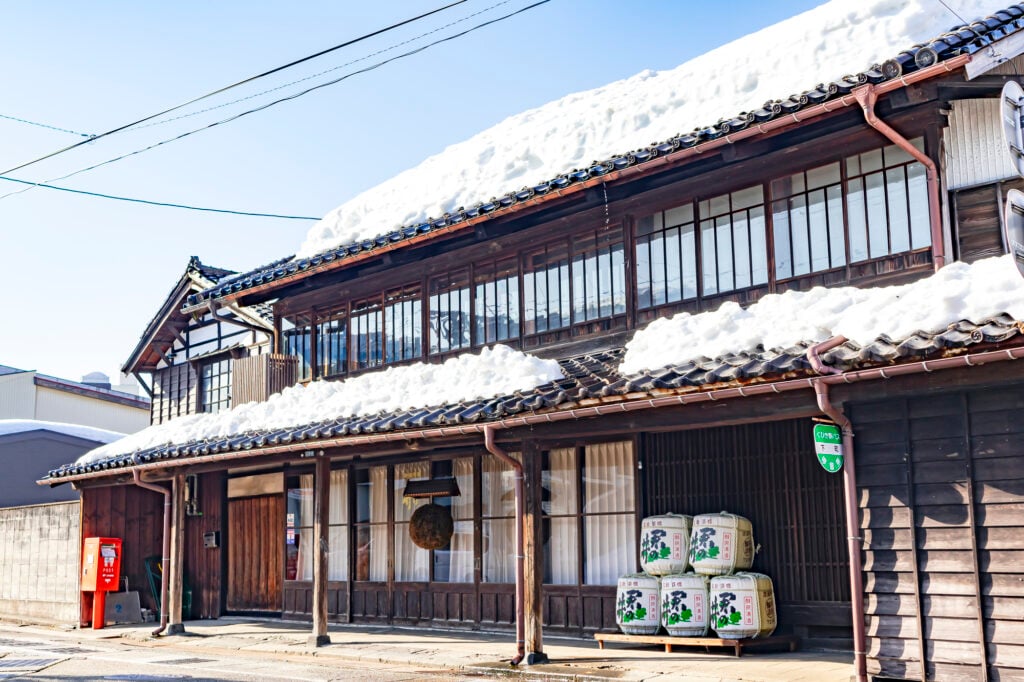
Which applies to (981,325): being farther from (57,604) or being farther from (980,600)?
(57,604)

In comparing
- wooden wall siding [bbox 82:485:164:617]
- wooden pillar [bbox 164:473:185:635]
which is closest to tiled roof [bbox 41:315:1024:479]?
wooden pillar [bbox 164:473:185:635]

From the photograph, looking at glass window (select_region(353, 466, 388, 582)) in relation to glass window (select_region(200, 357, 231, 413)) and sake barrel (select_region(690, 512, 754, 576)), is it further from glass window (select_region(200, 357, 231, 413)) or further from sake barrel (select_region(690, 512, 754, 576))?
glass window (select_region(200, 357, 231, 413))

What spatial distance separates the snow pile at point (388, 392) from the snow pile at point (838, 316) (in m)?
1.56

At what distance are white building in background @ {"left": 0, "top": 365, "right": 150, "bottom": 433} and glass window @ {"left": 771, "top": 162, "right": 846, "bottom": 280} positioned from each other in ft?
93.0

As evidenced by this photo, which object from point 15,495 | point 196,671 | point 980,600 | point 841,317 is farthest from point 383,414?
point 15,495

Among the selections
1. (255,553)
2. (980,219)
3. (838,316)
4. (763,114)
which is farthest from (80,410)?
(980,219)

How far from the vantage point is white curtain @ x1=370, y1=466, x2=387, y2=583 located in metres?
16.6

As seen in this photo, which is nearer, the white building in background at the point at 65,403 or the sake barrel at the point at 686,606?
the sake barrel at the point at 686,606

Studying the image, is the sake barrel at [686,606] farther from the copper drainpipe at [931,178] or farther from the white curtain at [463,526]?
the copper drainpipe at [931,178]

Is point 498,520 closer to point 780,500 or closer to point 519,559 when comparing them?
point 519,559

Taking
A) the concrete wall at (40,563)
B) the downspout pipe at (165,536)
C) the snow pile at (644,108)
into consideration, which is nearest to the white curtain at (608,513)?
the snow pile at (644,108)

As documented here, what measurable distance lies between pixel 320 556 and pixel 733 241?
681 centimetres

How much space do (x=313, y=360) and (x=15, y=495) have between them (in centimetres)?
1252

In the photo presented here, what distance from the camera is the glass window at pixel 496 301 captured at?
15.2 metres
